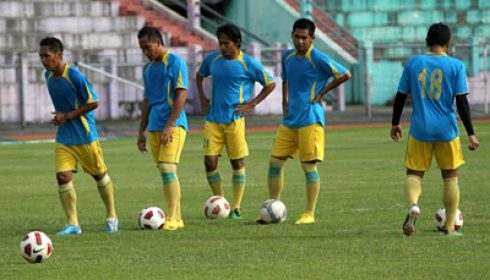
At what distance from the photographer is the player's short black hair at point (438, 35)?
34.3 ft

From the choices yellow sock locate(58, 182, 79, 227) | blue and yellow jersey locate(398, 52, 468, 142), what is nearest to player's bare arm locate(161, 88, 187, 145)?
yellow sock locate(58, 182, 79, 227)

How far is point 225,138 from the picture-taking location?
1311 cm

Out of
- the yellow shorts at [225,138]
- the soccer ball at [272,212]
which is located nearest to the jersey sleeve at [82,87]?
the yellow shorts at [225,138]

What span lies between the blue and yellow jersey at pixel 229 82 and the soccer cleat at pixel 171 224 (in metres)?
1.70

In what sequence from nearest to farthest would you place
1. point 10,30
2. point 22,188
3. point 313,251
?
point 313,251 → point 22,188 → point 10,30

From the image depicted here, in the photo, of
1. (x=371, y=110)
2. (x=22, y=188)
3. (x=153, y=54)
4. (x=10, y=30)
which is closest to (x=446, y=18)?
(x=371, y=110)

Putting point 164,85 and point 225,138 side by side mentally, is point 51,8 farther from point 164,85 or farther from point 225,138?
point 164,85

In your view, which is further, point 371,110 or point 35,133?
point 371,110

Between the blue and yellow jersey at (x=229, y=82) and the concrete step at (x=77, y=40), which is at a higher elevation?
the concrete step at (x=77, y=40)

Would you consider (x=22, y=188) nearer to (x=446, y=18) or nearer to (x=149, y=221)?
(x=149, y=221)

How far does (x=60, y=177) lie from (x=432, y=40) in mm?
3903

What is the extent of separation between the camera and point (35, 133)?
29.6 meters

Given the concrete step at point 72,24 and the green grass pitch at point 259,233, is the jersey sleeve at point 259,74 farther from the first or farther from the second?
the concrete step at point 72,24

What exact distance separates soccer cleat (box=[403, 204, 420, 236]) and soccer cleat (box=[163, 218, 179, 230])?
8.27ft
